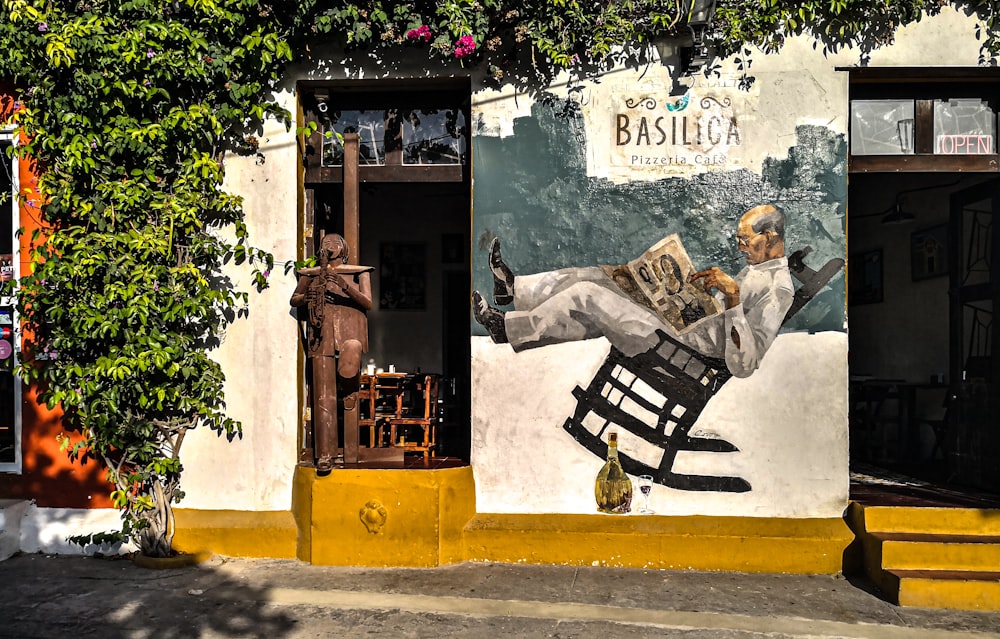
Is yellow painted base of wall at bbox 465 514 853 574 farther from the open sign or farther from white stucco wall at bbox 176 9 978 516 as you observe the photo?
the open sign

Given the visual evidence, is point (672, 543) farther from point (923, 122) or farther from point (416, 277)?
point (416, 277)

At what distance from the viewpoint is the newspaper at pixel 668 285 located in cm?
657

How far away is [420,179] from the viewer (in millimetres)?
7008

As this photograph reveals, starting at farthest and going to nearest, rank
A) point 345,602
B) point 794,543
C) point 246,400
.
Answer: point 246,400 → point 794,543 → point 345,602

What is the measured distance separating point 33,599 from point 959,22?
26.5ft

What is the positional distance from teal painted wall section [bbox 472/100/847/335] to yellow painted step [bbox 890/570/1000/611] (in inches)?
75.9

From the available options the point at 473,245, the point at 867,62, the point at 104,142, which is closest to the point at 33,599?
the point at 104,142

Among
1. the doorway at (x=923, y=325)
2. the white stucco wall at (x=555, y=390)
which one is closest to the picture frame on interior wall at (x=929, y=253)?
the doorway at (x=923, y=325)

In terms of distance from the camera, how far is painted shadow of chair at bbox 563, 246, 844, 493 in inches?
257

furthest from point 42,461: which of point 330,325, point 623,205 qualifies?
point 623,205

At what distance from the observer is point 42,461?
700 centimetres

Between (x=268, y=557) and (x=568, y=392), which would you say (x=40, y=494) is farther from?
(x=568, y=392)

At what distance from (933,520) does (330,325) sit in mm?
4851

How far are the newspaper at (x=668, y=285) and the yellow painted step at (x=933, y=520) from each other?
1.96m
